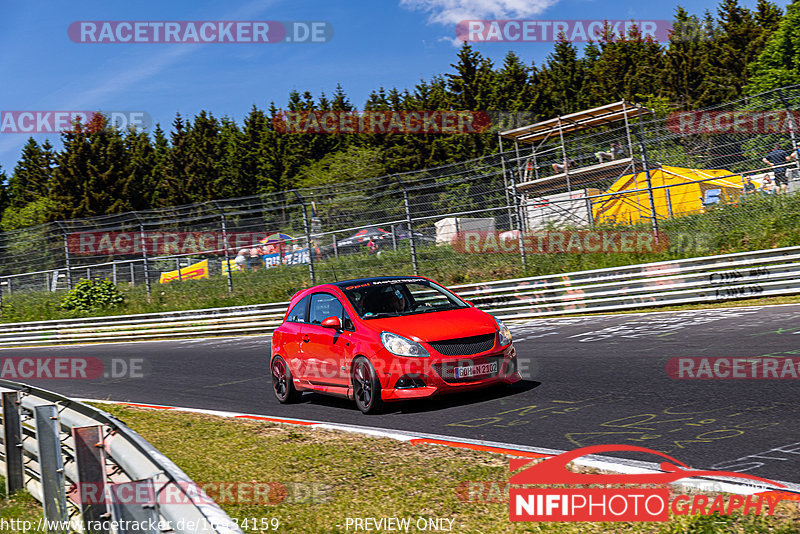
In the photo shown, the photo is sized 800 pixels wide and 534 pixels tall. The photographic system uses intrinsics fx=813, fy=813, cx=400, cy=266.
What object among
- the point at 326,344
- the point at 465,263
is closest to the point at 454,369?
the point at 326,344

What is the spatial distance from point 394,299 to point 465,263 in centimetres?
1051

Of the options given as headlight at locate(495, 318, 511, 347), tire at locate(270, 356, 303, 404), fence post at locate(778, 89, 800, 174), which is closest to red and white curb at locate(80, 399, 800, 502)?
tire at locate(270, 356, 303, 404)

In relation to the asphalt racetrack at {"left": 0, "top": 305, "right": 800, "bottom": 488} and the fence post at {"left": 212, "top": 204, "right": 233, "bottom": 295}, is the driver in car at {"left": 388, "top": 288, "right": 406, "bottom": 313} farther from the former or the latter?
the fence post at {"left": 212, "top": 204, "right": 233, "bottom": 295}

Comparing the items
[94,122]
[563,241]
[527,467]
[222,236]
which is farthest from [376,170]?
[527,467]

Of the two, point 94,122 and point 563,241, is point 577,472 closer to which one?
A: point 563,241

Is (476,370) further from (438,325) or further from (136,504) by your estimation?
(136,504)

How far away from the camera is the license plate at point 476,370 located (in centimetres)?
848

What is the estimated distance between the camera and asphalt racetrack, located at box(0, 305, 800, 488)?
6.17m

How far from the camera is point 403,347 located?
332 inches

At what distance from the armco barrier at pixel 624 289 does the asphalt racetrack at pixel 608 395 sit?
35.3 inches

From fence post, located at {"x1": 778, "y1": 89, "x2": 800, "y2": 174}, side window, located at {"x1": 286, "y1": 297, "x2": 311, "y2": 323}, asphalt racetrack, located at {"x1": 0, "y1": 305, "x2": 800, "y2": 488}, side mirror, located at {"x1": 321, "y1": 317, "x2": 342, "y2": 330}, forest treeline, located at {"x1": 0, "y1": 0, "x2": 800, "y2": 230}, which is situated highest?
forest treeline, located at {"x1": 0, "y1": 0, "x2": 800, "y2": 230}

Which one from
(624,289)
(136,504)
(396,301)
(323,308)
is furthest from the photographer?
(624,289)

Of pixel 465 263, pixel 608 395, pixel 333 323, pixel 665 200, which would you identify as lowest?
pixel 608 395

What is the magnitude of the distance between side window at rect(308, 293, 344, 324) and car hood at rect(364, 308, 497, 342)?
2.33 ft
